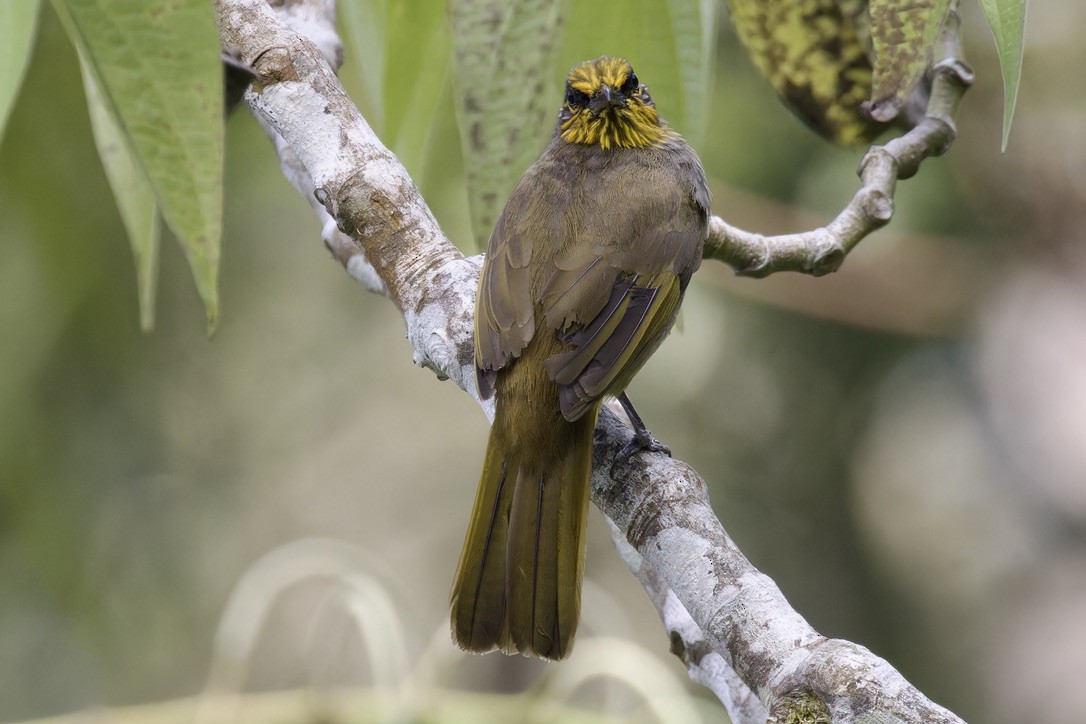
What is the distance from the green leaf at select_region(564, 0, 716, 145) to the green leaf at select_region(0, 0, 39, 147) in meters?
1.04

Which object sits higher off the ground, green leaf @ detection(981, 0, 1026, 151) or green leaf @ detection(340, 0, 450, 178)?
green leaf @ detection(981, 0, 1026, 151)

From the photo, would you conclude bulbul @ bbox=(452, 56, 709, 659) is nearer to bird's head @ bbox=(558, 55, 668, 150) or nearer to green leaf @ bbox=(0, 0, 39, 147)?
bird's head @ bbox=(558, 55, 668, 150)

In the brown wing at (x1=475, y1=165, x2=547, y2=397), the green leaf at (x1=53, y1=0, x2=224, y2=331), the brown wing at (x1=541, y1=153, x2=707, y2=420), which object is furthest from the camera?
the brown wing at (x1=541, y1=153, x2=707, y2=420)

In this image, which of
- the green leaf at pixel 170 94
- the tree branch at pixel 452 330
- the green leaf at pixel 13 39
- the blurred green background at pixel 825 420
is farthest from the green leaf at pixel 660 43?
the blurred green background at pixel 825 420

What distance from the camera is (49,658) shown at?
4.34m

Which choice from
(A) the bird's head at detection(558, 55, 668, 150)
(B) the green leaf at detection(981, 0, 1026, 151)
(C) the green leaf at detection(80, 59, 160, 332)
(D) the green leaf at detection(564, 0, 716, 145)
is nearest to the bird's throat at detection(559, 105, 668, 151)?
(A) the bird's head at detection(558, 55, 668, 150)

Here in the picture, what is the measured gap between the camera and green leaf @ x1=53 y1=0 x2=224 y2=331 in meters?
1.46

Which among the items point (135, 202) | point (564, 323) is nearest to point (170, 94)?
point (135, 202)

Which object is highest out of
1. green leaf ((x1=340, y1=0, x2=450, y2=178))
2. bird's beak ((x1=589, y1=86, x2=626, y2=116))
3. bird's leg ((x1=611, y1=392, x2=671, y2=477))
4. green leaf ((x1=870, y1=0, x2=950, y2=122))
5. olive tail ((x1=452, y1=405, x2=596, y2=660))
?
green leaf ((x1=870, y1=0, x2=950, y2=122))

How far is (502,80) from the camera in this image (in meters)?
2.21

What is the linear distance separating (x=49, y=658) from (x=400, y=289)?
2.76 m

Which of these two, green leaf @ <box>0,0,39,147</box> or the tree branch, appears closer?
green leaf @ <box>0,0,39,147</box>

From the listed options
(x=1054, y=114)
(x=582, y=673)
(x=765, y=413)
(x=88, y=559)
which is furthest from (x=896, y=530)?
(x=88, y=559)

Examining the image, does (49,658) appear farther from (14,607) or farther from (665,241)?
(665,241)
